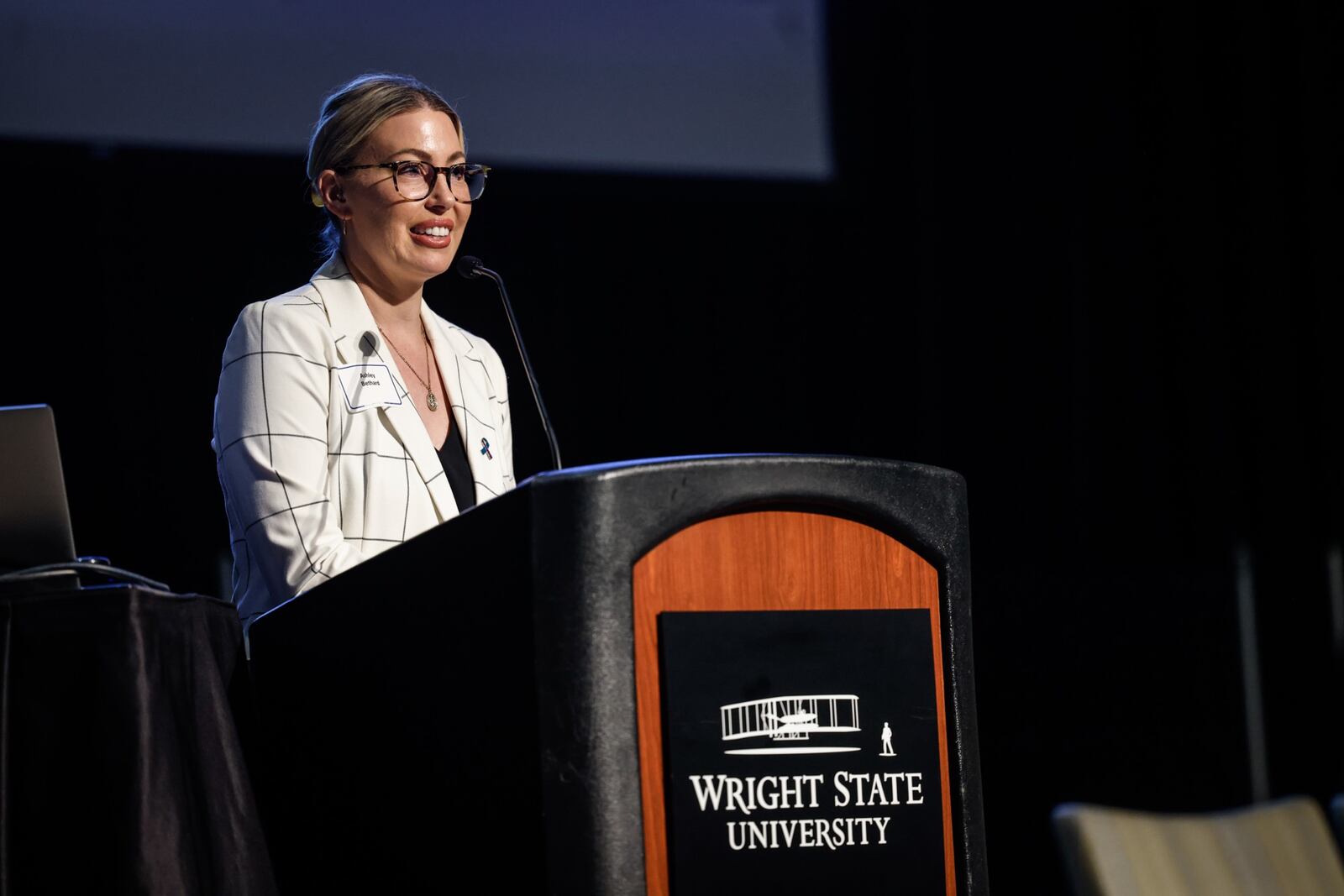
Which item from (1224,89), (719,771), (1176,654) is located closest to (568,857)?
(719,771)

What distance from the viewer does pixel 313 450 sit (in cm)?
159

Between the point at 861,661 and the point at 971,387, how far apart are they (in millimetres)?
2733

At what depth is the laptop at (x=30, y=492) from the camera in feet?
4.10

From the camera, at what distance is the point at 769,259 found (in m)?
3.65

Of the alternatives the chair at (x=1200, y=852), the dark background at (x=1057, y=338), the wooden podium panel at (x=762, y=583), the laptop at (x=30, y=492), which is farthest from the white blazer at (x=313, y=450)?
the dark background at (x=1057, y=338)

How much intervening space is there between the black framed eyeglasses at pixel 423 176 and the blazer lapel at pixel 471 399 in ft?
0.61

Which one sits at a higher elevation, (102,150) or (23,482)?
(102,150)

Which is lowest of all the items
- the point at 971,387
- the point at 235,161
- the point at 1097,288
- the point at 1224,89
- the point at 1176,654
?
the point at 1176,654

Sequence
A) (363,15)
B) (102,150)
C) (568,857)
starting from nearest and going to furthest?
(568,857), (102,150), (363,15)

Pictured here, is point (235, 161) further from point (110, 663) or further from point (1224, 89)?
point (1224, 89)

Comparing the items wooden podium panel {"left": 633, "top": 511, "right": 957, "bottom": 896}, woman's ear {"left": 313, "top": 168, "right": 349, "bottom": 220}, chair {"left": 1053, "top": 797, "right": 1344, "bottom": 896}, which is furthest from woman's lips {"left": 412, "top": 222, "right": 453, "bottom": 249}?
chair {"left": 1053, "top": 797, "right": 1344, "bottom": 896}

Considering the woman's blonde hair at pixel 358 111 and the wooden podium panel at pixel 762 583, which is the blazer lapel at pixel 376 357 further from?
the wooden podium panel at pixel 762 583

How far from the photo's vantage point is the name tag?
1674mm

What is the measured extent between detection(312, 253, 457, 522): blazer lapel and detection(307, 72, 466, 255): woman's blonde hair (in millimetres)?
150
